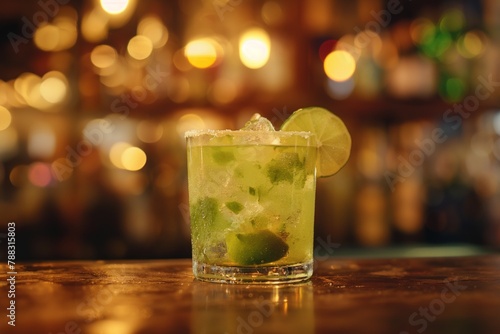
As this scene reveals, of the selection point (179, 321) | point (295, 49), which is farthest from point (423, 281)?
point (295, 49)

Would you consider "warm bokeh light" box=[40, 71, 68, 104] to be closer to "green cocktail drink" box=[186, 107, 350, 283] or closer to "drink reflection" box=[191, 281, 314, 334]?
"green cocktail drink" box=[186, 107, 350, 283]

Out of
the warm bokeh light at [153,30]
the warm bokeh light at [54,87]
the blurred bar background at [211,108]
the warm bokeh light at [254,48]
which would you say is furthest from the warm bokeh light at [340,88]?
the warm bokeh light at [54,87]

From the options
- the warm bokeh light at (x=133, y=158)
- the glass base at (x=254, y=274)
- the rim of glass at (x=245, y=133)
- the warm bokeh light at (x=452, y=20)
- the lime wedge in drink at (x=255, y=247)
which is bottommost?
the glass base at (x=254, y=274)

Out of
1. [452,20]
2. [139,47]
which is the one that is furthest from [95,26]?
[452,20]

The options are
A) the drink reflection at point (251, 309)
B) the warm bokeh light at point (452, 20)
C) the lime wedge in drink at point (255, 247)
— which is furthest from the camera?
the warm bokeh light at point (452, 20)

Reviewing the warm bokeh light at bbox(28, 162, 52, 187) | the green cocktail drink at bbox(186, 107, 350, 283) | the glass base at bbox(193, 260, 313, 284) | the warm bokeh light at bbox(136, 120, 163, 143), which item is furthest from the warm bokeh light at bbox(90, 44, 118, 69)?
the glass base at bbox(193, 260, 313, 284)

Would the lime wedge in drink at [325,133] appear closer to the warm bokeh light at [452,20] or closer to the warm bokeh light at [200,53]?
the warm bokeh light at [200,53]
